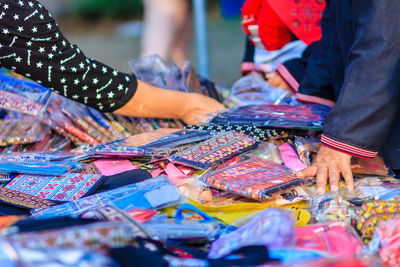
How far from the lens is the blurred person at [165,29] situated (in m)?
2.86

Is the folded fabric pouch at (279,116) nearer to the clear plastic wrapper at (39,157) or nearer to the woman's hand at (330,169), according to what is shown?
the woman's hand at (330,169)

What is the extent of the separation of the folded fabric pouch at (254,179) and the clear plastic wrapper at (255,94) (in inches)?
25.7

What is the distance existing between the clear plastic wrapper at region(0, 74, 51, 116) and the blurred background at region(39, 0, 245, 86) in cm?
107

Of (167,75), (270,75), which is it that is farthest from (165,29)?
(270,75)

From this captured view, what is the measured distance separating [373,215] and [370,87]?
1.23 feet

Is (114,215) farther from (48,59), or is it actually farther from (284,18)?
(284,18)

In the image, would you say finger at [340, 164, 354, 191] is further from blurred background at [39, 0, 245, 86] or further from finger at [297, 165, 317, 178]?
blurred background at [39, 0, 245, 86]

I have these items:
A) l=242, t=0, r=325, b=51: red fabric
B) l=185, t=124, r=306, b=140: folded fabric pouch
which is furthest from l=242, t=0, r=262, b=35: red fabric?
l=185, t=124, r=306, b=140: folded fabric pouch

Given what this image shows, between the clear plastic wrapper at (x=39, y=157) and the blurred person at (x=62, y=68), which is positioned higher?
the blurred person at (x=62, y=68)

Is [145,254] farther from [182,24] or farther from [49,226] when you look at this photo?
[182,24]

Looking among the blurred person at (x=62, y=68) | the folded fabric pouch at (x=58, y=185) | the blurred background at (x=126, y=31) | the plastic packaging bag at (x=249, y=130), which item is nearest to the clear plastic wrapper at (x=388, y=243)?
the plastic packaging bag at (x=249, y=130)

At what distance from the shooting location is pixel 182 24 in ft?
10.2

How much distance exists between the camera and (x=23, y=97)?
1.87 metres

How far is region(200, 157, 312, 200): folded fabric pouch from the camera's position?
1.20 meters
